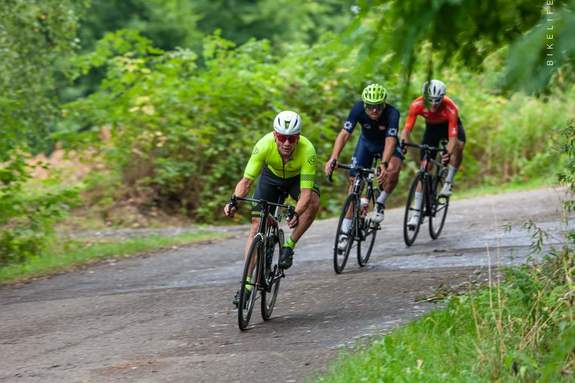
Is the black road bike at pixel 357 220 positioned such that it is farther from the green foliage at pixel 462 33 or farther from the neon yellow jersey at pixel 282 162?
the green foliage at pixel 462 33

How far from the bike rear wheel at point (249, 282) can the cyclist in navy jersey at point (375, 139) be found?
2761mm

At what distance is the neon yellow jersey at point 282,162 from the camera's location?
31.5 ft

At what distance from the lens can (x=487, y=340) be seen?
6914 millimetres

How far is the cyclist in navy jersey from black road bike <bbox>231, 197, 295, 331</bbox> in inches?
86.0

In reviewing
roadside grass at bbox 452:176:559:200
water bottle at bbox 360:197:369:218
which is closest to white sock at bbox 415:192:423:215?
water bottle at bbox 360:197:369:218

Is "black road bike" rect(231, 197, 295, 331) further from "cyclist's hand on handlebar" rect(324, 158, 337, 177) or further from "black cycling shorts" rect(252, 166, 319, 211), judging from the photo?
"cyclist's hand on handlebar" rect(324, 158, 337, 177)

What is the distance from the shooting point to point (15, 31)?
59.1 ft

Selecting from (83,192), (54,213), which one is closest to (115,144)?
(83,192)

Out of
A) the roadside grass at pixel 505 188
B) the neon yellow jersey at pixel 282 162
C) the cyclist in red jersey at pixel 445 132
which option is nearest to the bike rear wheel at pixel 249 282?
the neon yellow jersey at pixel 282 162

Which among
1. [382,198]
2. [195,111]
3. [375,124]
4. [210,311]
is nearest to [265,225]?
[210,311]

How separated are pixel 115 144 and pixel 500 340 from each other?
15.8m

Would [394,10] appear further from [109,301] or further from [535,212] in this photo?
[535,212]

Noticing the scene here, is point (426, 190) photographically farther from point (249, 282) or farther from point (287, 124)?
point (249, 282)

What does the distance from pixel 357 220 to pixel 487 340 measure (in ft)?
16.8
